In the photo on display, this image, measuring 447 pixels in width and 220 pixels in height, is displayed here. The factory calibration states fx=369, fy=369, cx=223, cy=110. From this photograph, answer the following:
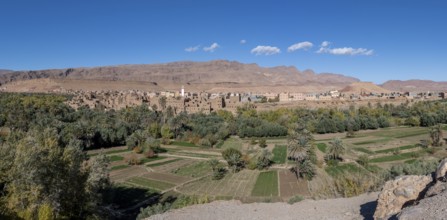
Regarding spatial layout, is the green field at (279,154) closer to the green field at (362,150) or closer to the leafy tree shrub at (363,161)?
the leafy tree shrub at (363,161)

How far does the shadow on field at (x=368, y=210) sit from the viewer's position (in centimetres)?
1286

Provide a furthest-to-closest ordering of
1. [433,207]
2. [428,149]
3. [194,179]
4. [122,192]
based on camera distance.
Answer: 1. [428,149]
2. [194,179]
3. [122,192]
4. [433,207]

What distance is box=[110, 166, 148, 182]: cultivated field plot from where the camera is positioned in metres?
39.6

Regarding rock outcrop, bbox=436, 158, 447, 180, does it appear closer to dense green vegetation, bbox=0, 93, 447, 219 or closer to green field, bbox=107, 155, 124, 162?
dense green vegetation, bbox=0, 93, 447, 219

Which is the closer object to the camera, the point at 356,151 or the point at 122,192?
the point at 122,192

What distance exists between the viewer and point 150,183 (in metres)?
38.0

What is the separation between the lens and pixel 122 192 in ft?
113

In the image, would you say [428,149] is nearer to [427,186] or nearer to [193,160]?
[193,160]

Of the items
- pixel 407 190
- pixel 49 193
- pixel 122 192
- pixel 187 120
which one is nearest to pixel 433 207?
pixel 407 190

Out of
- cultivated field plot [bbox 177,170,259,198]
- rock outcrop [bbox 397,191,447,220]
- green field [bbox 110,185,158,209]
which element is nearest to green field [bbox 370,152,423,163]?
cultivated field plot [bbox 177,170,259,198]

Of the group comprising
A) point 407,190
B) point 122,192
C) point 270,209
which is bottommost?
point 122,192

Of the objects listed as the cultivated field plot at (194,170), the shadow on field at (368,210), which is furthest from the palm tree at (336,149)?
the shadow on field at (368,210)

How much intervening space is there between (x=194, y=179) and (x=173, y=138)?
97.9 feet

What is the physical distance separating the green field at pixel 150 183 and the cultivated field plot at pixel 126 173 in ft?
3.88
